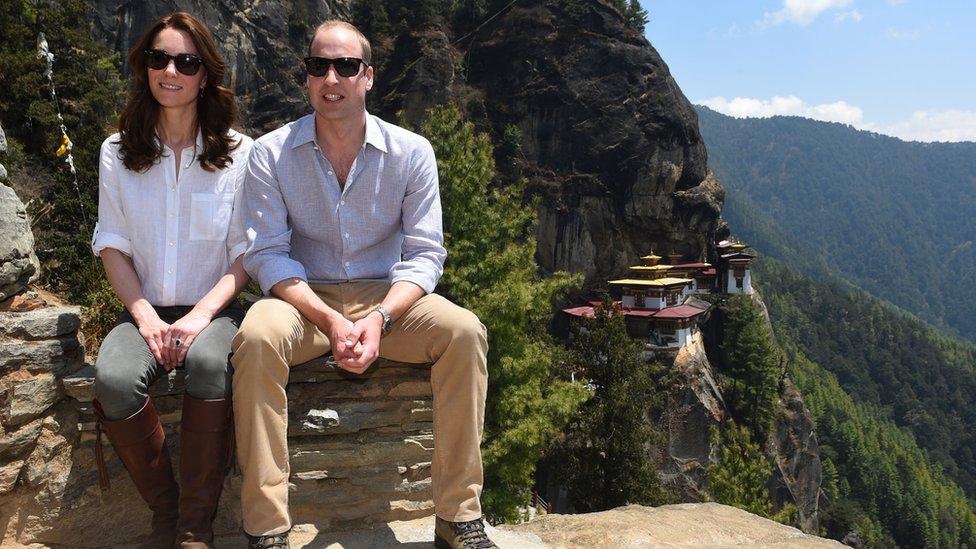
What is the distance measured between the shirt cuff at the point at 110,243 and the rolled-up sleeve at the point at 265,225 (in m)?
0.59

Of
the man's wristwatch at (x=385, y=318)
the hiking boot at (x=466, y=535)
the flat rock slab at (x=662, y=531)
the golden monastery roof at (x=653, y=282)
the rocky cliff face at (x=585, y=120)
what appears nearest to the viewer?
the hiking boot at (x=466, y=535)

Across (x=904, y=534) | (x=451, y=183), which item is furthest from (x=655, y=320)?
(x=904, y=534)

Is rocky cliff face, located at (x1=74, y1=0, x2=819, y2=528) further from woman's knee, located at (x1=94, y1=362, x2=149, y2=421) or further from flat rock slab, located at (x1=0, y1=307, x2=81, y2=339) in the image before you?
woman's knee, located at (x1=94, y1=362, x2=149, y2=421)

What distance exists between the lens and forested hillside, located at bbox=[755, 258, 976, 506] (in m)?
86.9

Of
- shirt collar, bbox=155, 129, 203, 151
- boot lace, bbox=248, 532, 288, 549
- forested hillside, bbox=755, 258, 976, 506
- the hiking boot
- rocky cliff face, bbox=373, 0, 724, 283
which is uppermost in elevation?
rocky cliff face, bbox=373, 0, 724, 283

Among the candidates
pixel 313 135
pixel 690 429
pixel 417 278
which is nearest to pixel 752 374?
pixel 690 429

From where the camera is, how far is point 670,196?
39125mm

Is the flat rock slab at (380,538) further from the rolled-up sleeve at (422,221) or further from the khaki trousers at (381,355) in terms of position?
the rolled-up sleeve at (422,221)

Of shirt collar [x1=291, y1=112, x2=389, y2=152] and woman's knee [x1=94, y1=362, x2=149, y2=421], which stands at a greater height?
shirt collar [x1=291, y1=112, x2=389, y2=152]

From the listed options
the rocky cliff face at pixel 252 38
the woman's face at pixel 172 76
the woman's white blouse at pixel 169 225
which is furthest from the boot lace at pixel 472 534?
the rocky cliff face at pixel 252 38

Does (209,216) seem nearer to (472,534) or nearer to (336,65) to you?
(336,65)

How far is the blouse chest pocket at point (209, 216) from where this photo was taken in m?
3.08


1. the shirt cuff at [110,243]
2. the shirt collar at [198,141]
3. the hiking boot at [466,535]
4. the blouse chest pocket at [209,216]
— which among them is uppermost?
the shirt collar at [198,141]

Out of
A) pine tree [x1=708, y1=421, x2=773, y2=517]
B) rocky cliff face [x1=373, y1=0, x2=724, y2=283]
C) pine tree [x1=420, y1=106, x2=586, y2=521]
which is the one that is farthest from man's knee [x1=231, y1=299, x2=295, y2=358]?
rocky cliff face [x1=373, y1=0, x2=724, y2=283]
